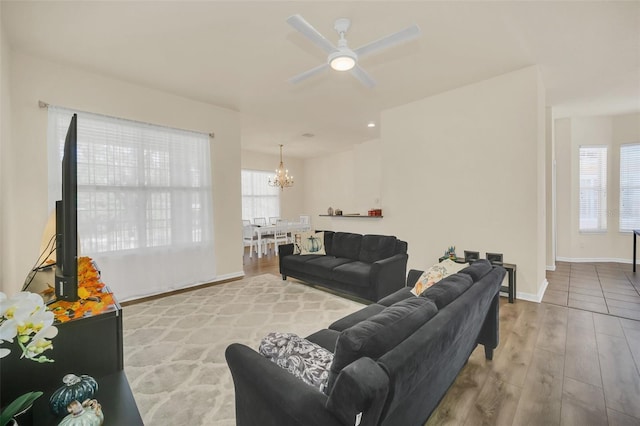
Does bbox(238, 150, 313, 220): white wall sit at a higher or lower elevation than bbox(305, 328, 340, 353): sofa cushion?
higher

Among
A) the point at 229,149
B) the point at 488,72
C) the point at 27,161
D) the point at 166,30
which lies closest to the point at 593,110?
the point at 488,72

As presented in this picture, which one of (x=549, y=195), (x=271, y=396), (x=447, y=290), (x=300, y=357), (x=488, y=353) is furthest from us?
(x=549, y=195)

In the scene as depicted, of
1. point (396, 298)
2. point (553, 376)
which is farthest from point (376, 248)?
point (553, 376)

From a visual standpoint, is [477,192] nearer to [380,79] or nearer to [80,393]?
[380,79]

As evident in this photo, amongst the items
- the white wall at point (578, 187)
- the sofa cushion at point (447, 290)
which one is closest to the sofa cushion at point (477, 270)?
the sofa cushion at point (447, 290)

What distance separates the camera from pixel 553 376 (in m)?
2.07

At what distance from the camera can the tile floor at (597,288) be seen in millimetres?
3294

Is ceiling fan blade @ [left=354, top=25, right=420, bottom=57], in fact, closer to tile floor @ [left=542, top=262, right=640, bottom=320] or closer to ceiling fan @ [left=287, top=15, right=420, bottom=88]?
ceiling fan @ [left=287, top=15, right=420, bottom=88]

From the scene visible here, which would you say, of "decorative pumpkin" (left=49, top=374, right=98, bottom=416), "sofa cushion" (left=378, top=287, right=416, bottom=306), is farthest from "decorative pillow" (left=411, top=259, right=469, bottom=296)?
"decorative pumpkin" (left=49, top=374, right=98, bottom=416)

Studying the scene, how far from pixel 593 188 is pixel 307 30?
6687 millimetres

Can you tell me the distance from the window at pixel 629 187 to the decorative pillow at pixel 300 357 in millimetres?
7188

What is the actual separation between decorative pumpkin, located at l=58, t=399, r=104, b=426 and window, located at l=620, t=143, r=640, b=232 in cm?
799

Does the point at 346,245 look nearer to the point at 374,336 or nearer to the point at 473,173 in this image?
the point at 473,173

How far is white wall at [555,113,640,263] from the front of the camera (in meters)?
5.45
